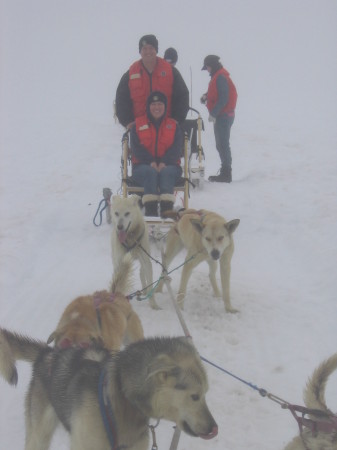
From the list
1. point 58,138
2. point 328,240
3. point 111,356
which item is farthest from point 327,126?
point 111,356

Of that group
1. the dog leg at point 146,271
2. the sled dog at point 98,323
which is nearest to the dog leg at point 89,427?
the sled dog at point 98,323

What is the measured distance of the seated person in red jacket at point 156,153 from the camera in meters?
5.08

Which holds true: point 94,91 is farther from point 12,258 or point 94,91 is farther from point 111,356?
point 111,356

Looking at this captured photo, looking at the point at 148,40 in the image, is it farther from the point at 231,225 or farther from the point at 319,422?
the point at 319,422

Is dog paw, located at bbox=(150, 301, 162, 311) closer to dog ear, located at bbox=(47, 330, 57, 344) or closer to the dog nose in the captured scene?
the dog nose

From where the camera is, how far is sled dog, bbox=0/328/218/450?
1.52 m

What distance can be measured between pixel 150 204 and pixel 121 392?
3.59 metres

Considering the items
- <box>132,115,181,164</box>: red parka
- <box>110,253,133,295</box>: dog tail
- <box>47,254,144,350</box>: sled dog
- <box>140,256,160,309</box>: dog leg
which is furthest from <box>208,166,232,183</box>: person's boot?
<box>47,254,144,350</box>: sled dog

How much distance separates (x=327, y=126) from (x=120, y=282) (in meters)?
11.9

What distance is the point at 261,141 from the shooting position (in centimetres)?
1147

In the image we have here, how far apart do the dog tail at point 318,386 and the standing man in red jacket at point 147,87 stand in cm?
422

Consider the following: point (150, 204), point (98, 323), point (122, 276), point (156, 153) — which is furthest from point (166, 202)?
point (98, 323)

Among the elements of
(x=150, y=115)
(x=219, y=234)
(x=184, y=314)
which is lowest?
(x=184, y=314)

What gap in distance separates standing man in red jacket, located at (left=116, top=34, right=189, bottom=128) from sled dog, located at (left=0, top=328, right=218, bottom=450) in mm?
4085
